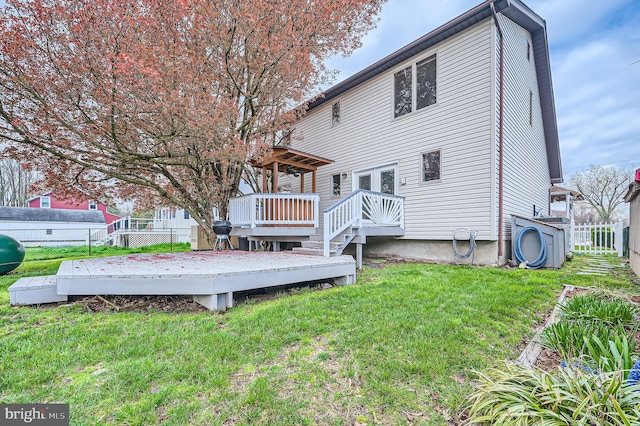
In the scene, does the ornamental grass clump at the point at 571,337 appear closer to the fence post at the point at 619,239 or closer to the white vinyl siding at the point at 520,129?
the white vinyl siding at the point at 520,129

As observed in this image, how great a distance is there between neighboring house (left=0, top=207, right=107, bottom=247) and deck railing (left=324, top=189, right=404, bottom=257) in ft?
58.5

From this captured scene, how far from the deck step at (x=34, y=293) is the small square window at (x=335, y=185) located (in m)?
8.22

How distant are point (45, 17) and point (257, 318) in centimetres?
728

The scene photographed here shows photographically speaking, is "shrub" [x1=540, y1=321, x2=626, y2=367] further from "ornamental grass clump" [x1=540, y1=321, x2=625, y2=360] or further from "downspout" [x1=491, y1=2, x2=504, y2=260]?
"downspout" [x1=491, y1=2, x2=504, y2=260]

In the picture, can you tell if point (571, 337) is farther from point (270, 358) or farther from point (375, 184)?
point (375, 184)

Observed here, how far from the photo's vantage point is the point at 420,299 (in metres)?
4.11

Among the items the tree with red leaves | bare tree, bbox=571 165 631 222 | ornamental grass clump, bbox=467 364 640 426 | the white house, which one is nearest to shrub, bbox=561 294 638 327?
ornamental grass clump, bbox=467 364 640 426

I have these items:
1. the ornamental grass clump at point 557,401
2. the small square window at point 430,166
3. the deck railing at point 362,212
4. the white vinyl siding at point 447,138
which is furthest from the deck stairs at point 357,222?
the ornamental grass clump at point 557,401

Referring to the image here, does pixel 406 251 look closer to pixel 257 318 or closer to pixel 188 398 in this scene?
pixel 257 318

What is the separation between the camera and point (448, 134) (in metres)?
7.69

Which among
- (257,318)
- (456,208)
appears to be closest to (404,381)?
(257,318)

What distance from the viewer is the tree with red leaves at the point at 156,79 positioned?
5801 millimetres

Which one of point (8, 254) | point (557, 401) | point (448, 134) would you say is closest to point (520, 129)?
point (448, 134)

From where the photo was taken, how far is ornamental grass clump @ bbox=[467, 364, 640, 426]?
1516 mm
